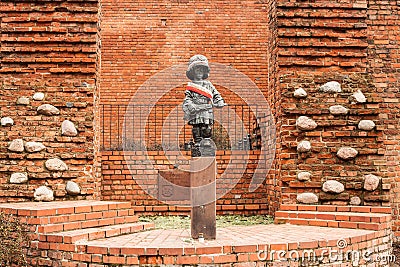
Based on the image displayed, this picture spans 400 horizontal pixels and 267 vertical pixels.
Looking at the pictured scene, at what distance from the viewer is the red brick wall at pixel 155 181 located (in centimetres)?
784

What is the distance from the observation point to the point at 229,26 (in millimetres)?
12852

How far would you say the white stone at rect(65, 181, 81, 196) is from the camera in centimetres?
614

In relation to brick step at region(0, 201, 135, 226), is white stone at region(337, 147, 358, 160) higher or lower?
higher

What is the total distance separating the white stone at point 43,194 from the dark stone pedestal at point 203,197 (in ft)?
7.79

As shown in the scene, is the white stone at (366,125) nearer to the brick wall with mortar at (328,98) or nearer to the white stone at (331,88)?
the brick wall with mortar at (328,98)

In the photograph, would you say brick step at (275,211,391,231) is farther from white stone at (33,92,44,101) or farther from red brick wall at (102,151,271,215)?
white stone at (33,92,44,101)

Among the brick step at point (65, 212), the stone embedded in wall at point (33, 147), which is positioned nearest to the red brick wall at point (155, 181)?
the stone embedded in wall at point (33, 147)

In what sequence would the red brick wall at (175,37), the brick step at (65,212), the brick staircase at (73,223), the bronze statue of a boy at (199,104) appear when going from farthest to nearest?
the red brick wall at (175,37) → the bronze statue of a boy at (199,104) → the brick step at (65,212) → the brick staircase at (73,223)

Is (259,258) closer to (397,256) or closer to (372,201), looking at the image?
(372,201)

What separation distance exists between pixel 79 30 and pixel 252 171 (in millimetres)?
3685

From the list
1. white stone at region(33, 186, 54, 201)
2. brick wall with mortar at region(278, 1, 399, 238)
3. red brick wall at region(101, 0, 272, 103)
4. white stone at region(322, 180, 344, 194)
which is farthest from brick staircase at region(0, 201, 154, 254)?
red brick wall at region(101, 0, 272, 103)

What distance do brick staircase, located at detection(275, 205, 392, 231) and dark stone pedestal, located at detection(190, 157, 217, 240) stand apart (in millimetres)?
1586

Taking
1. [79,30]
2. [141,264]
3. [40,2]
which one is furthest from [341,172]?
[40,2]

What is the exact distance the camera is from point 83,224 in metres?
5.04
